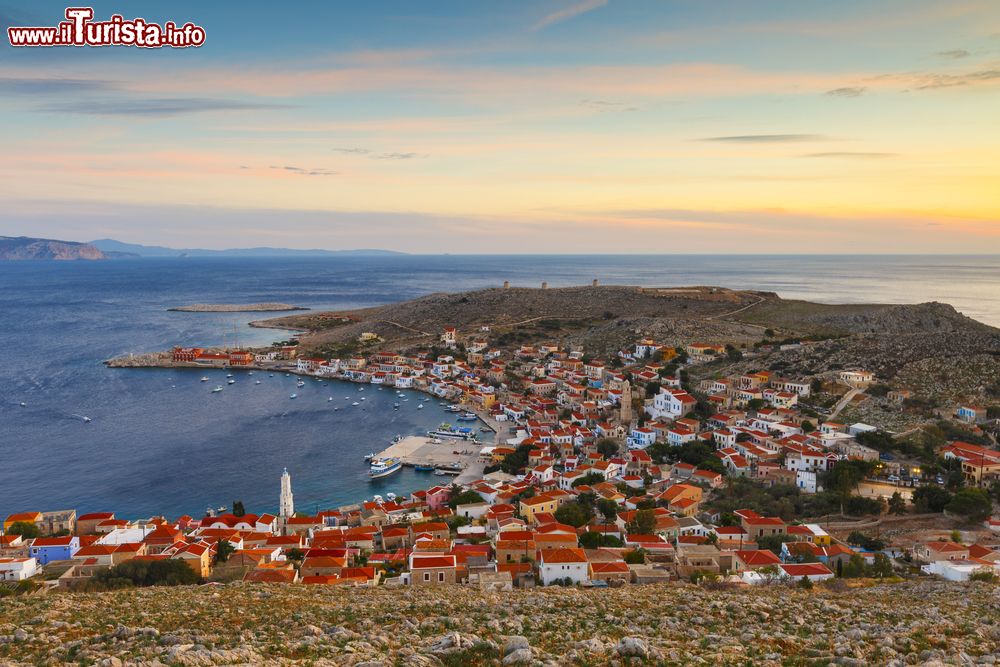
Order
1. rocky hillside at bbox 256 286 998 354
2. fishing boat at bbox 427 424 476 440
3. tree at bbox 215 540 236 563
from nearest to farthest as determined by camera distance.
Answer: tree at bbox 215 540 236 563, fishing boat at bbox 427 424 476 440, rocky hillside at bbox 256 286 998 354

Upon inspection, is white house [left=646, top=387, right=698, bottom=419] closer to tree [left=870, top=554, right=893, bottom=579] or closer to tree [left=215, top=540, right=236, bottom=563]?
tree [left=870, top=554, right=893, bottom=579]

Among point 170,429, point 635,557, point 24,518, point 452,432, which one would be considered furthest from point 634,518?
point 170,429

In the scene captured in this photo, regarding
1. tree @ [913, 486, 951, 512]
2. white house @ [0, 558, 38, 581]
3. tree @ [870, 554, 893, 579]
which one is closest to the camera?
tree @ [870, 554, 893, 579]

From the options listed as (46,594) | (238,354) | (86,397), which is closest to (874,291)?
(238,354)

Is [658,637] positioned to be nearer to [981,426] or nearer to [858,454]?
[858,454]

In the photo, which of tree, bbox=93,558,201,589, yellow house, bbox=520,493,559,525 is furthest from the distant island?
tree, bbox=93,558,201,589

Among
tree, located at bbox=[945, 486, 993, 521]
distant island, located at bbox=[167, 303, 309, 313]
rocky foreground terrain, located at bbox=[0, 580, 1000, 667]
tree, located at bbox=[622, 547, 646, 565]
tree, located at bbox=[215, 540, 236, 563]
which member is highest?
distant island, located at bbox=[167, 303, 309, 313]

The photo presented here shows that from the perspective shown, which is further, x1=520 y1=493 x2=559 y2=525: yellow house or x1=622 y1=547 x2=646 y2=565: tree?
x1=520 y1=493 x2=559 y2=525: yellow house
